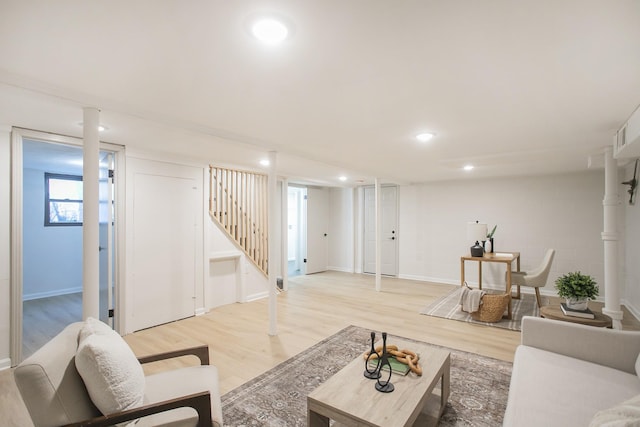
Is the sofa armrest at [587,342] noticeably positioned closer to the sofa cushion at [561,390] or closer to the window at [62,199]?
the sofa cushion at [561,390]

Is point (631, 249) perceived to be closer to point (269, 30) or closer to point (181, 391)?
point (269, 30)

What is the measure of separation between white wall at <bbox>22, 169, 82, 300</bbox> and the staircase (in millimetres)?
3349

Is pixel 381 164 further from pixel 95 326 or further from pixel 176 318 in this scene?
pixel 95 326

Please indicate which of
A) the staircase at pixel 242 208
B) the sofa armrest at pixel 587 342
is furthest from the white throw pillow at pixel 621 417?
the staircase at pixel 242 208

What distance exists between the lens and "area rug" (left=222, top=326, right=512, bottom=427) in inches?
85.7

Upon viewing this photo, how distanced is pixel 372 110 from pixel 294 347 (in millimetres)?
2545

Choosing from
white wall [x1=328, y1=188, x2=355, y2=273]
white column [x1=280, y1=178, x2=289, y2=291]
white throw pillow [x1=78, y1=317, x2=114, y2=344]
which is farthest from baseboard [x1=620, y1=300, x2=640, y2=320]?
white throw pillow [x1=78, y1=317, x2=114, y2=344]

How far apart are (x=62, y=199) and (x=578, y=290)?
315 inches

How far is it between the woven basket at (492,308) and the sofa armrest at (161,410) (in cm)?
390

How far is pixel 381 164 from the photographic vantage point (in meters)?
5.05

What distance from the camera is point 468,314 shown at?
455cm

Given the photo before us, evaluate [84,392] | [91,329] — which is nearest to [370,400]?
[84,392]

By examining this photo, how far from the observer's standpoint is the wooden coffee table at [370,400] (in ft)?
5.26

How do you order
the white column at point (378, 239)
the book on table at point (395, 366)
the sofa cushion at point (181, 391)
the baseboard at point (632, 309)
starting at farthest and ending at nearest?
the white column at point (378, 239) → the baseboard at point (632, 309) → the book on table at point (395, 366) → the sofa cushion at point (181, 391)
